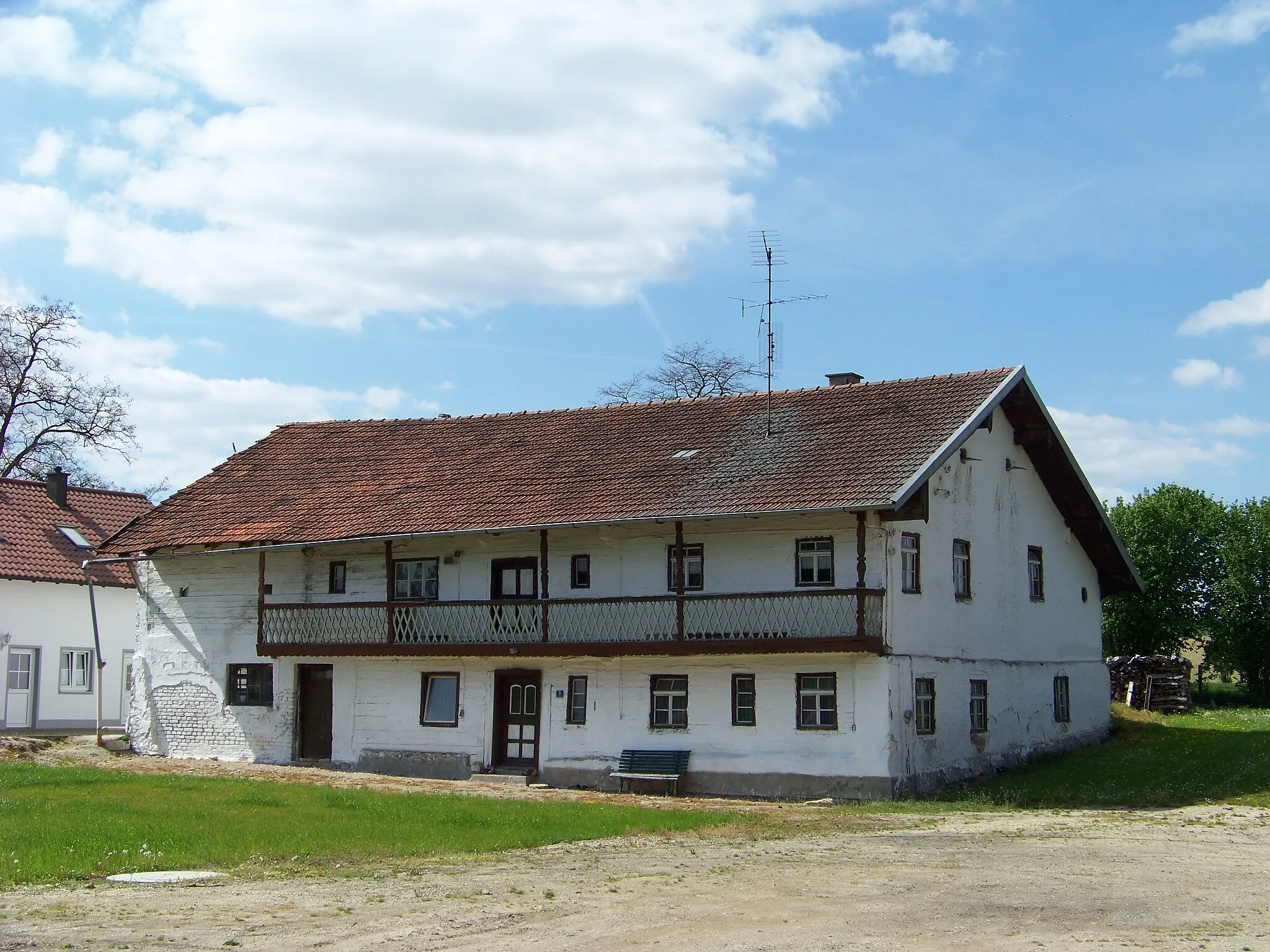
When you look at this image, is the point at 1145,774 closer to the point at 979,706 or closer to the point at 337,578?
the point at 979,706

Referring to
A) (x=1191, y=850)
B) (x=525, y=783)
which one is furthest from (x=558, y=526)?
(x=1191, y=850)

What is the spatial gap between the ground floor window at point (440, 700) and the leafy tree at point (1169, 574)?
94.2ft

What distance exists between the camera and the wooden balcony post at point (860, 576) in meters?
22.3

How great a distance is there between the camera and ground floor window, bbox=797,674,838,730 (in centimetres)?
2322

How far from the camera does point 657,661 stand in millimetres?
24734

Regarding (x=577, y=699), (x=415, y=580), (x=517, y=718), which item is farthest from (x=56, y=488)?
(x=577, y=699)

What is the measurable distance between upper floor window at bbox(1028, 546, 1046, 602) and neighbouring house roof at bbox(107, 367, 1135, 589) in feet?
5.32

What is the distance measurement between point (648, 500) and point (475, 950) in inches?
586

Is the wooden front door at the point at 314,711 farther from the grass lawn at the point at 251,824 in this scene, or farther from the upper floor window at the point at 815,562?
the upper floor window at the point at 815,562

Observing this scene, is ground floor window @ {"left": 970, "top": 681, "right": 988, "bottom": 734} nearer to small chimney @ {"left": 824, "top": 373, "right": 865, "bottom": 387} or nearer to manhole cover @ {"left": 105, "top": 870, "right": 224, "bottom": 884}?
small chimney @ {"left": 824, "top": 373, "right": 865, "bottom": 387}

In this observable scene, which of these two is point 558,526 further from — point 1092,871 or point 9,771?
point 1092,871

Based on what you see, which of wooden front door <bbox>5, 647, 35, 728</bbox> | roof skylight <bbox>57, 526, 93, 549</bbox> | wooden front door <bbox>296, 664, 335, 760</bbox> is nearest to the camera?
wooden front door <bbox>296, 664, 335, 760</bbox>

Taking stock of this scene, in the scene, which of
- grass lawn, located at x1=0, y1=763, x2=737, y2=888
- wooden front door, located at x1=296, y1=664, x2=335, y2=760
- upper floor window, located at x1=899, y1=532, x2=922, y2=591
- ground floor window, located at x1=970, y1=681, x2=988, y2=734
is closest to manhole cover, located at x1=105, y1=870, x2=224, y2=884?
grass lawn, located at x1=0, y1=763, x2=737, y2=888

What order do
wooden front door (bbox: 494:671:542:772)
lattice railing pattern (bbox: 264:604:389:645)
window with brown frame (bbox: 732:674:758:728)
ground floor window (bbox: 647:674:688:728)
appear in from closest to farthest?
window with brown frame (bbox: 732:674:758:728) < ground floor window (bbox: 647:674:688:728) < wooden front door (bbox: 494:671:542:772) < lattice railing pattern (bbox: 264:604:389:645)
